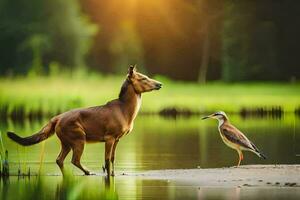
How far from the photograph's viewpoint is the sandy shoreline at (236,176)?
22.6m

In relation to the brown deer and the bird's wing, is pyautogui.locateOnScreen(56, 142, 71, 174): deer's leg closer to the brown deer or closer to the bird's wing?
the brown deer

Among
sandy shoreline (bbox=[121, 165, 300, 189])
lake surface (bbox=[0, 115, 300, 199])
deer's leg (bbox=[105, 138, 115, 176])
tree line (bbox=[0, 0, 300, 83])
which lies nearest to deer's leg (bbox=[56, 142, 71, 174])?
lake surface (bbox=[0, 115, 300, 199])

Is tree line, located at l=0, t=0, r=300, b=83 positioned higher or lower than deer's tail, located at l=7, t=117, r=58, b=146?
higher

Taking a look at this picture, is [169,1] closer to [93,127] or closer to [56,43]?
A: [56,43]

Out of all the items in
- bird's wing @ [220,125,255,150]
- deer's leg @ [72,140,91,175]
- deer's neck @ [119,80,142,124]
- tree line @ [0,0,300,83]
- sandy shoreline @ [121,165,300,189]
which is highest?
tree line @ [0,0,300,83]

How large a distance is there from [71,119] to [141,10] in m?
55.0

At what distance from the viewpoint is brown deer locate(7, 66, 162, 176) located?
24.5 meters

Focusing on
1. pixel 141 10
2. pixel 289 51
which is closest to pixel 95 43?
pixel 141 10

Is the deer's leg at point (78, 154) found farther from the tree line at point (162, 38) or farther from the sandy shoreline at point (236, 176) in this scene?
the tree line at point (162, 38)

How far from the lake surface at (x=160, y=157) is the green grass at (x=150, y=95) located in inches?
292

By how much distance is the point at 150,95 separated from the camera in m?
64.9

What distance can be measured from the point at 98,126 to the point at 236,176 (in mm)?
2676

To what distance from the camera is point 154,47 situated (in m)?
79.4

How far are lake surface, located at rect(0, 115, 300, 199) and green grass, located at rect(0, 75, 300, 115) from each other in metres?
7.42
